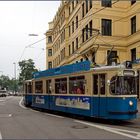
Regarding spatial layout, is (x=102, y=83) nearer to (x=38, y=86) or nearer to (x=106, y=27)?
(x=38, y=86)

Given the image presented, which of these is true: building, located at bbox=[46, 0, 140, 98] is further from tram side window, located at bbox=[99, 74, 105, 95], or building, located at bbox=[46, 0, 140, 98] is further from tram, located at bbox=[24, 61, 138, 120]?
tram side window, located at bbox=[99, 74, 105, 95]

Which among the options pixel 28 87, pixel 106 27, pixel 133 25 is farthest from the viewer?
pixel 106 27

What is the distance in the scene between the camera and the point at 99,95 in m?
17.9

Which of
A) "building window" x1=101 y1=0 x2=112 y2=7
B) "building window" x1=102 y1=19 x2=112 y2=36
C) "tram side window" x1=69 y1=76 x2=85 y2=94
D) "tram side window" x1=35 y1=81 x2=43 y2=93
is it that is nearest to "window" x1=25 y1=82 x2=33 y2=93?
"tram side window" x1=35 y1=81 x2=43 y2=93

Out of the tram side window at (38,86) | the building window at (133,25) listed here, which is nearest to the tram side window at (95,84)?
the tram side window at (38,86)

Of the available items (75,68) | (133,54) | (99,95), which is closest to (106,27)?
(133,54)

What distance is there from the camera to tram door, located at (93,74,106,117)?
57.8ft

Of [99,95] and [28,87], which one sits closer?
[99,95]

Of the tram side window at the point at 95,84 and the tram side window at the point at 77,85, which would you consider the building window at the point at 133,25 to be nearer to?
the tram side window at the point at 77,85

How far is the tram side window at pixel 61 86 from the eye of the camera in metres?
21.7

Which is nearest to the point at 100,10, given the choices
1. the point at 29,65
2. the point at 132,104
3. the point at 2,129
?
the point at 132,104

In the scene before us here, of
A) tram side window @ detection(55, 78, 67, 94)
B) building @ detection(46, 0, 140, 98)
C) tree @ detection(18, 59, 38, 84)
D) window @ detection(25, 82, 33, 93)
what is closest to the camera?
tram side window @ detection(55, 78, 67, 94)

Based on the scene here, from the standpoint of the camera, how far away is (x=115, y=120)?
18.9 m

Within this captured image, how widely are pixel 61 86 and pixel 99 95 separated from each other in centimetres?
478
